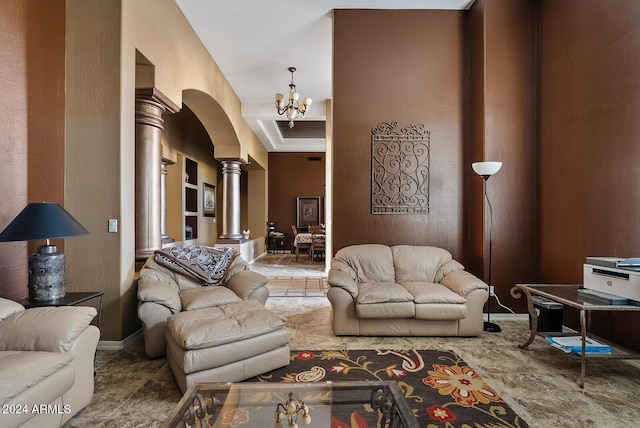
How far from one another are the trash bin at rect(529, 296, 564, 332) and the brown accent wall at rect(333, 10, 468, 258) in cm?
118

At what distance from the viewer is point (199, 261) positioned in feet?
11.2

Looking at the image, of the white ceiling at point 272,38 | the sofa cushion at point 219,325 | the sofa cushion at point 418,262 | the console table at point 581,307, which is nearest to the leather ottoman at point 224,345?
the sofa cushion at point 219,325

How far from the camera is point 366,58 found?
4.12 metres

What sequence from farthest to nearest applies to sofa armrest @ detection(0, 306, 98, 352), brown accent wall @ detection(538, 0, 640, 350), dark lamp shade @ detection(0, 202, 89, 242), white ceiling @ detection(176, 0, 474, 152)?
white ceiling @ detection(176, 0, 474, 152) → brown accent wall @ detection(538, 0, 640, 350) → dark lamp shade @ detection(0, 202, 89, 242) → sofa armrest @ detection(0, 306, 98, 352)

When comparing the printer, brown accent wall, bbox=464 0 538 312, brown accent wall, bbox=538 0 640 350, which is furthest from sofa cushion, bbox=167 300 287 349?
brown accent wall, bbox=538 0 640 350

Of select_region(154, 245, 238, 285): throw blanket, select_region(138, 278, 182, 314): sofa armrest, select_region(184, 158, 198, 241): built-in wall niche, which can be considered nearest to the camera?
select_region(138, 278, 182, 314): sofa armrest

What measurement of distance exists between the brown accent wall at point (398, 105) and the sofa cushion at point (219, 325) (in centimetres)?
182

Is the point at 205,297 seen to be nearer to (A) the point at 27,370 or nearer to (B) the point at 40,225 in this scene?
(B) the point at 40,225

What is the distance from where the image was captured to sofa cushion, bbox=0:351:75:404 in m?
1.43

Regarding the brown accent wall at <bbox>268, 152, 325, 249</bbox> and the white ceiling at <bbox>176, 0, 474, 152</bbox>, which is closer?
the white ceiling at <bbox>176, 0, 474, 152</bbox>

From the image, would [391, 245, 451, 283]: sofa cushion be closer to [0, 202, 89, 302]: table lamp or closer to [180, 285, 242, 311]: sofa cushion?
[180, 285, 242, 311]: sofa cushion

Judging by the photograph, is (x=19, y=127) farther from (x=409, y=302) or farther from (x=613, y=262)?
(x=613, y=262)

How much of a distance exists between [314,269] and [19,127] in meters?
5.70

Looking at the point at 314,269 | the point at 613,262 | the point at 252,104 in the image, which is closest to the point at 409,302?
the point at 613,262
